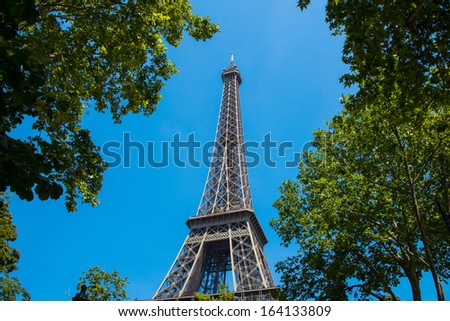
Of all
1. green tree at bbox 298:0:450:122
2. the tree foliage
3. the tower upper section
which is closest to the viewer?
green tree at bbox 298:0:450:122

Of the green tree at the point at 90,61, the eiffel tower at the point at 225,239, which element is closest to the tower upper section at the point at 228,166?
the eiffel tower at the point at 225,239

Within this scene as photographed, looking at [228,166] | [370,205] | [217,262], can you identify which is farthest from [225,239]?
[370,205]

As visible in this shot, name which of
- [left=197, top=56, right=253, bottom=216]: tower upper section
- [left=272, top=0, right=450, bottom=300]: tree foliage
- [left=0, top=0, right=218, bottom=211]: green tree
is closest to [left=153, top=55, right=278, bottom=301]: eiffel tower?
[left=197, top=56, right=253, bottom=216]: tower upper section

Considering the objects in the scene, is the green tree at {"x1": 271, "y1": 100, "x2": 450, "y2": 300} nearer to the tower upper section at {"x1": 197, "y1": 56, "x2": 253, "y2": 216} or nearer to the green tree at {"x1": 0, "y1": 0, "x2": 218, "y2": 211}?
the green tree at {"x1": 0, "y1": 0, "x2": 218, "y2": 211}
